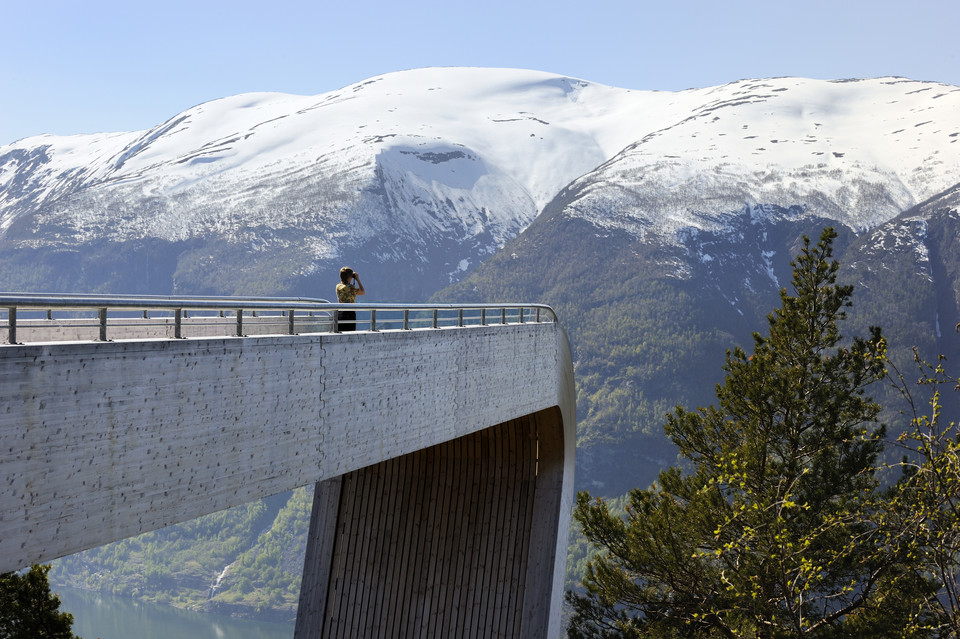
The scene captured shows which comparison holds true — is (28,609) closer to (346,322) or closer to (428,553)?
(428,553)

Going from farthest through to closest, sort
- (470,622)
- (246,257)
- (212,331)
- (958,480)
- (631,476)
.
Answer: (246,257), (631,476), (470,622), (212,331), (958,480)

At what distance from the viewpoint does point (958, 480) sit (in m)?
6.41

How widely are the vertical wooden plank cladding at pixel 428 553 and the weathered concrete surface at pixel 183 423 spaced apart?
4457 millimetres

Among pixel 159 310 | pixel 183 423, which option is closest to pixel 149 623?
pixel 159 310

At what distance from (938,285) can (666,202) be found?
51.0 meters

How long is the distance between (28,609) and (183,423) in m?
6.52

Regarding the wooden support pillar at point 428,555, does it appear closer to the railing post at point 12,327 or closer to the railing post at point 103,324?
the railing post at point 103,324

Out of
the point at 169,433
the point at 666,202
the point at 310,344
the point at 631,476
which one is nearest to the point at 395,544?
the point at 310,344

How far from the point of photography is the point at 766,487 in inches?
625

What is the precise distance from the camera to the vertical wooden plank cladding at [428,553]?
13812 millimetres

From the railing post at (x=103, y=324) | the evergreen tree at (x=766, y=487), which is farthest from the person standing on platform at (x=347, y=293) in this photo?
the evergreen tree at (x=766, y=487)

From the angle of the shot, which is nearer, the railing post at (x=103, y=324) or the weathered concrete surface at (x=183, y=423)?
the weathered concrete surface at (x=183, y=423)

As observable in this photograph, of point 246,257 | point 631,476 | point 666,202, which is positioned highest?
point 666,202

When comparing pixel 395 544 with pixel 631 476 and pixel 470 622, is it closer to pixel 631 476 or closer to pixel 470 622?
pixel 470 622
